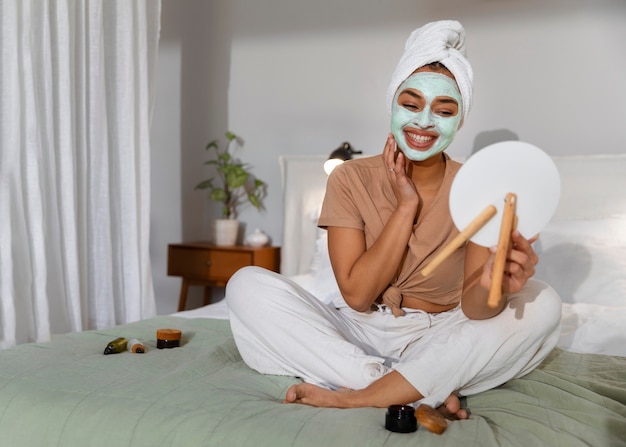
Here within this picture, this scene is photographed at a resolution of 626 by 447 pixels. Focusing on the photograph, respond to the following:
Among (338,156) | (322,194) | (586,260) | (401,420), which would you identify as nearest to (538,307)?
(401,420)

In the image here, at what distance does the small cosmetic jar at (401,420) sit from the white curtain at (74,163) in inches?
73.9

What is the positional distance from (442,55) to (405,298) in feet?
1.89

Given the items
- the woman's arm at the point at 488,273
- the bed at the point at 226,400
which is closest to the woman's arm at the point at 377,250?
the woman's arm at the point at 488,273

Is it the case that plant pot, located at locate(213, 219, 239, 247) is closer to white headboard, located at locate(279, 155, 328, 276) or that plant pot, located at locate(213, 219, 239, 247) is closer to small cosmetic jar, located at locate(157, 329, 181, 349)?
white headboard, located at locate(279, 155, 328, 276)

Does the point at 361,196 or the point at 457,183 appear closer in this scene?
the point at 457,183

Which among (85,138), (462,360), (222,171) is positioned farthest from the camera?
(222,171)

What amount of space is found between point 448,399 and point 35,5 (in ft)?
7.52

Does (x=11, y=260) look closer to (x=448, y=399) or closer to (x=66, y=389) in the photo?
(x=66, y=389)

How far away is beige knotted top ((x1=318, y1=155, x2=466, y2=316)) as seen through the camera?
1.80m

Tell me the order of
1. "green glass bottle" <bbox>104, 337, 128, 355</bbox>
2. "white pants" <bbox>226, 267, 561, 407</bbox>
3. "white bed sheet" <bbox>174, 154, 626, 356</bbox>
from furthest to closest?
1. "white bed sheet" <bbox>174, 154, 626, 356</bbox>
2. "green glass bottle" <bbox>104, 337, 128, 355</bbox>
3. "white pants" <bbox>226, 267, 561, 407</bbox>

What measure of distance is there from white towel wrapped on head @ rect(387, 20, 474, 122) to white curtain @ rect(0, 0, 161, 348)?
169cm

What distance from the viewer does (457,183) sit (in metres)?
1.43

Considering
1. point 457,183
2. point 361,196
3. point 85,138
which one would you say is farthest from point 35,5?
point 457,183

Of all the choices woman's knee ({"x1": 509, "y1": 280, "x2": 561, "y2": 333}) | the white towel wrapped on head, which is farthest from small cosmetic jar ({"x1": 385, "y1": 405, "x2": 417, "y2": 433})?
the white towel wrapped on head
